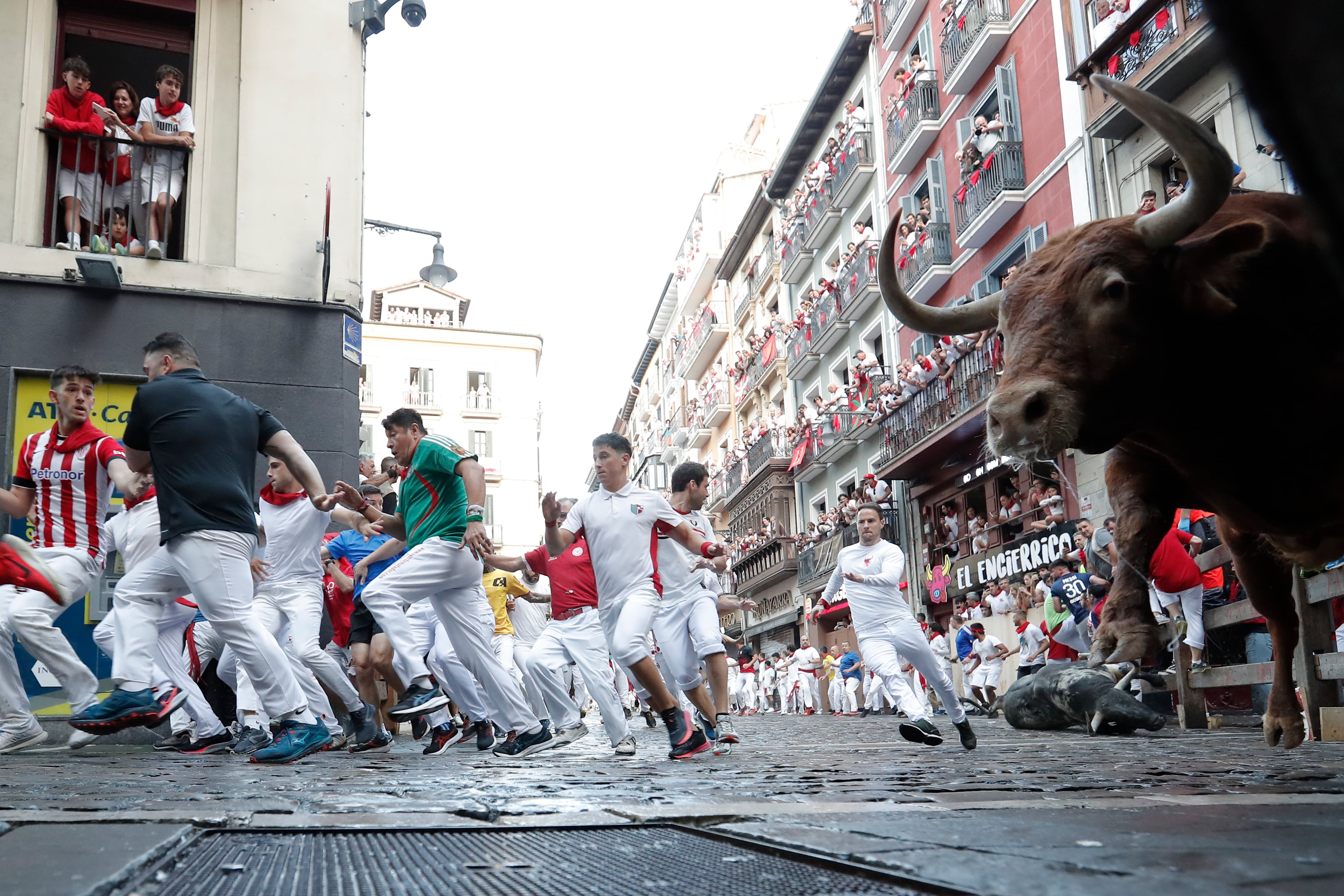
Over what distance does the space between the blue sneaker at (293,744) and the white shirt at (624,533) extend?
79.0 inches

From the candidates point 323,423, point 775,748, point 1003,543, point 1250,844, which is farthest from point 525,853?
point 1003,543

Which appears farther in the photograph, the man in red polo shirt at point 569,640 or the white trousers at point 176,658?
the man in red polo shirt at point 569,640

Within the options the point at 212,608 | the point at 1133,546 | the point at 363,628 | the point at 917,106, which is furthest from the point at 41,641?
the point at 917,106

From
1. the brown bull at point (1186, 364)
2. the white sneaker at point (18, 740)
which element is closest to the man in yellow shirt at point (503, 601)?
the white sneaker at point (18, 740)

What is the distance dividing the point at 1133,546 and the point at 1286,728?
7.28 feet

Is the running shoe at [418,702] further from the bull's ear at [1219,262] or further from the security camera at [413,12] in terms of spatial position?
the security camera at [413,12]

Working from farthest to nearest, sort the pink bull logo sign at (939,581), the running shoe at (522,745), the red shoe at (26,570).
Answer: the pink bull logo sign at (939,581) → the red shoe at (26,570) → the running shoe at (522,745)

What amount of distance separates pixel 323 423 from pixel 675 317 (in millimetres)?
52607

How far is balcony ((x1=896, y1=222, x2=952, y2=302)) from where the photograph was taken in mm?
26922

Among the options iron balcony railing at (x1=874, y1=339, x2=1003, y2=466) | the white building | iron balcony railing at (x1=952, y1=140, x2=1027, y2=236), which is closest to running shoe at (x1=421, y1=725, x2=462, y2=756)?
iron balcony railing at (x1=874, y1=339, x2=1003, y2=466)

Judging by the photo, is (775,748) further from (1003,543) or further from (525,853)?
(1003,543)

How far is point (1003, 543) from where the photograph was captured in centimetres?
2322

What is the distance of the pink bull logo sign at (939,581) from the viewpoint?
1048 inches

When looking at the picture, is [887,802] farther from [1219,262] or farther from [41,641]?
[41,641]
